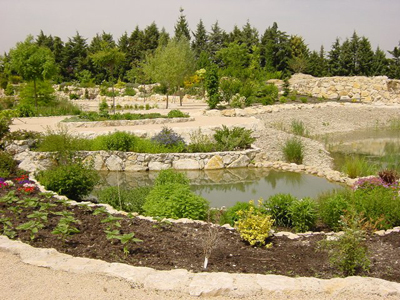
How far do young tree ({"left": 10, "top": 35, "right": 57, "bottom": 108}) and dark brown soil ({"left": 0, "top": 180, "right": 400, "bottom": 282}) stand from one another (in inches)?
→ 649

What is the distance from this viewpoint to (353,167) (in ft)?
33.7

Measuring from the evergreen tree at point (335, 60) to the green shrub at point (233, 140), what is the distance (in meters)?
29.3

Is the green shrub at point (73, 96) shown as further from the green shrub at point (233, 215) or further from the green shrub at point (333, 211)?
the green shrub at point (333, 211)

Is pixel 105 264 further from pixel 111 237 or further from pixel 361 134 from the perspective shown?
pixel 361 134

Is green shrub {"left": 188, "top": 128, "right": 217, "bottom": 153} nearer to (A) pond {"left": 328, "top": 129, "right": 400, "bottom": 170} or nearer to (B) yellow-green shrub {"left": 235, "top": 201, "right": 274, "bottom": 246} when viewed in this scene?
(A) pond {"left": 328, "top": 129, "right": 400, "bottom": 170}

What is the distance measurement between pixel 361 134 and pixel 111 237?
57.5 feet

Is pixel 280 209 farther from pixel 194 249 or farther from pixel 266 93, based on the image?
pixel 266 93

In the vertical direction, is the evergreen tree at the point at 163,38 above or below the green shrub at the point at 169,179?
above

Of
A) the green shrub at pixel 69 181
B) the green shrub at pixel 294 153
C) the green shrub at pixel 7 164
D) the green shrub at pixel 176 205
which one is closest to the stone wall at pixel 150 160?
the green shrub at pixel 294 153

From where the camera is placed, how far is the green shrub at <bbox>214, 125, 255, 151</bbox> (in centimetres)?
1242

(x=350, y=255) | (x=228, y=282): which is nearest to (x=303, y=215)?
(x=350, y=255)

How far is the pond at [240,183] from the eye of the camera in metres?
9.21

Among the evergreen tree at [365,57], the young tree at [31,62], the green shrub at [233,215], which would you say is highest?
the evergreen tree at [365,57]

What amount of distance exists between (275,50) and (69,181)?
1422 inches
